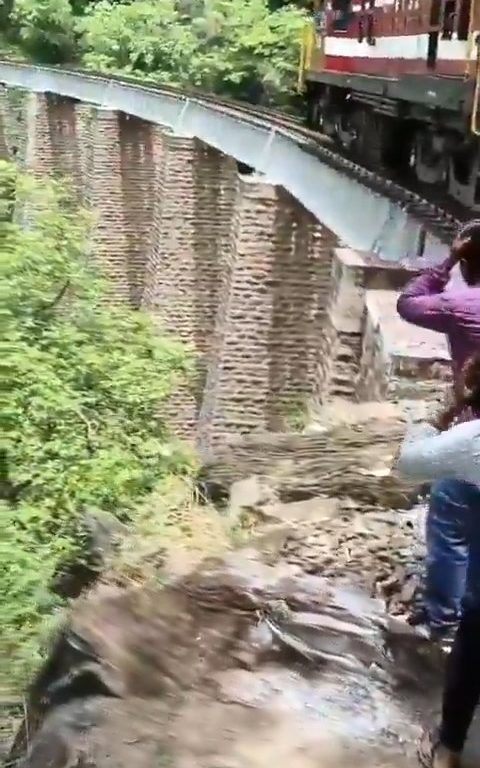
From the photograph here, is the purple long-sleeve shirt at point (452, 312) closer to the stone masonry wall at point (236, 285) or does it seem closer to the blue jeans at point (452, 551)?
the blue jeans at point (452, 551)

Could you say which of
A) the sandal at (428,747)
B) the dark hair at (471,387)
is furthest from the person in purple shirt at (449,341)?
the sandal at (428,747)

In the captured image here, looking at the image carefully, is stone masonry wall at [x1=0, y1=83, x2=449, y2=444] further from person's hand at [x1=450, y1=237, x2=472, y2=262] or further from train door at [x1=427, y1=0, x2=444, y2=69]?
person's hand at [x1=450, y1=237, x2=472, y2=262]

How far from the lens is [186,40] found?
23594 mm

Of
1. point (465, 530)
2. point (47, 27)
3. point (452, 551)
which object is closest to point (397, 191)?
point (452, 551)

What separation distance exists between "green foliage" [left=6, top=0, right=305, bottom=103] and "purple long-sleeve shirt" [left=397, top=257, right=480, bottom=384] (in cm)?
1775

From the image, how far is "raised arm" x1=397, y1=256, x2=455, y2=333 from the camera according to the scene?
9.81 feet

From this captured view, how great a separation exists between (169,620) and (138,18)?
76.9 feet

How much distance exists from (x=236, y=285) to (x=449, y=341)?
8.14m

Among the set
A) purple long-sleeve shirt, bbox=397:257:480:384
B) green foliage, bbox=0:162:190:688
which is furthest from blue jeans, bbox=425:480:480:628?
green foliage, bbox=0:162:190:688

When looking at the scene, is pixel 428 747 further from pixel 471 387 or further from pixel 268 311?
pixel 268 311

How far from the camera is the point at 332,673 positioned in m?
3.38

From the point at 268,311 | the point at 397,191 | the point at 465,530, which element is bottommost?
the point at 268,311

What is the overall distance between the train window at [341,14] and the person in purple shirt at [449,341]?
9082mm

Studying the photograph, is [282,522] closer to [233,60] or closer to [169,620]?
[169,620]
